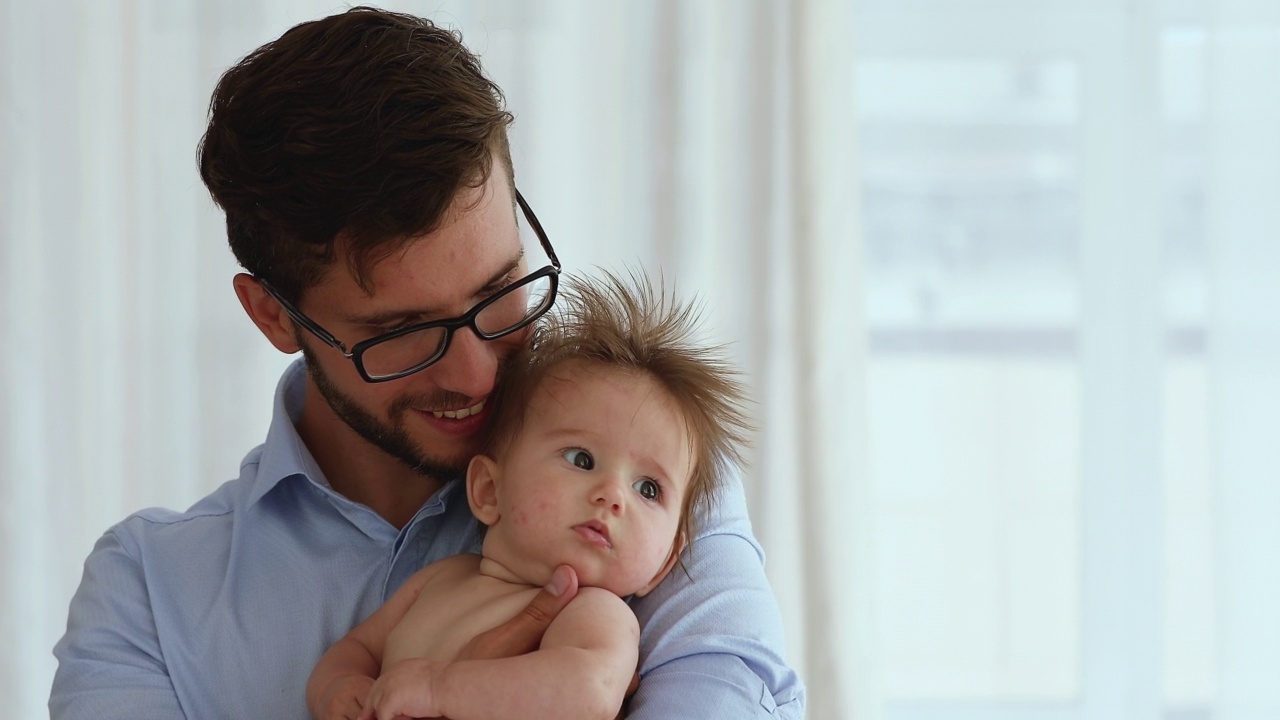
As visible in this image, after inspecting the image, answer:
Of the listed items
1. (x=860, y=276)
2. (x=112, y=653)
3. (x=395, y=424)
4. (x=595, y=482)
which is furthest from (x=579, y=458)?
(x=860, y=276)

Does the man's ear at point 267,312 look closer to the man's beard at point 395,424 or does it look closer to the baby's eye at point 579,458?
the man's beard at point 395,424

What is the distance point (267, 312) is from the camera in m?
1.59

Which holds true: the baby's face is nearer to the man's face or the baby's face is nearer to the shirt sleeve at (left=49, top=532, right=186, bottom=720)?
the man's face

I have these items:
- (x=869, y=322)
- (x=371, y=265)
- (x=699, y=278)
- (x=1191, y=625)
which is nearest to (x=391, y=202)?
(x=371, y=265)

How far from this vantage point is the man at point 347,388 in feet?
4.56

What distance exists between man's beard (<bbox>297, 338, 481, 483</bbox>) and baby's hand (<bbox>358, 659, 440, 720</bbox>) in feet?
1.06

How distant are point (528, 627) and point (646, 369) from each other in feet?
1.17

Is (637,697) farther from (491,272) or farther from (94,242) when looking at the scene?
(94,242)

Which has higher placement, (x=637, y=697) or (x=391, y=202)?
(x=391, y=202)

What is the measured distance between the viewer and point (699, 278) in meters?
2.63

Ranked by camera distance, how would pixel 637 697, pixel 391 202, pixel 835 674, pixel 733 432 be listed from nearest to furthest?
pixel 637 697 → pixel 391 202 → pixel 733 432 → pixel 835 674

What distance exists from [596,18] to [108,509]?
1.57 meters

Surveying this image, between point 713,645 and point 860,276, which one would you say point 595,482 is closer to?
Result: point 713,645

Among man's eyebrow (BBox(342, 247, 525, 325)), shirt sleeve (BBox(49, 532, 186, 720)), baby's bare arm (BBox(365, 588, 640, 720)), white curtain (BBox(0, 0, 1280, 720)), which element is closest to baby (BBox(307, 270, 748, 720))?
baby's bare arm (BBox(365, 588, 640, 720))
